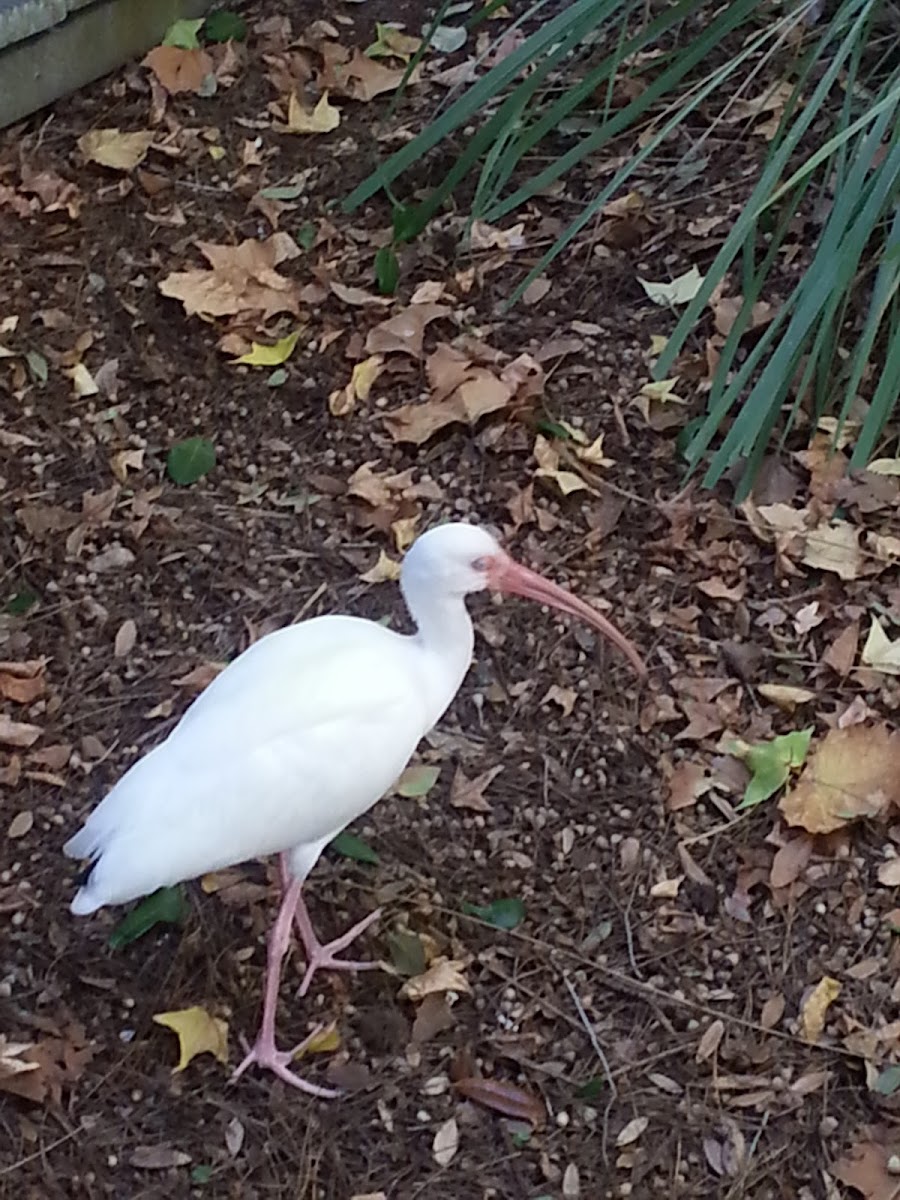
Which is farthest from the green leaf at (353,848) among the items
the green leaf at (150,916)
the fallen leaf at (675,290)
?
the fallen leaf at (675,290)

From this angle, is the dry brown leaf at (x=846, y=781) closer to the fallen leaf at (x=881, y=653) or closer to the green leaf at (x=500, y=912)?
the fallen leaf at (x=881, y=653)

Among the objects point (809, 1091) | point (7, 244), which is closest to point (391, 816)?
point (809, 1091)

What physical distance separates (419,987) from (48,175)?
1.84m

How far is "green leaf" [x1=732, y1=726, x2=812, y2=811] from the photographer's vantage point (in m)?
2.27

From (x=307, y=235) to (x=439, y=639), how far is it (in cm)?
132

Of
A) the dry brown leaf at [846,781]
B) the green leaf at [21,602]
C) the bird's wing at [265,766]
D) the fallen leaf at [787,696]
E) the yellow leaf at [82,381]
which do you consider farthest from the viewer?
the yellow leaf at [82,381]

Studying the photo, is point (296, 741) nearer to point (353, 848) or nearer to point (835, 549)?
point (353, 848)

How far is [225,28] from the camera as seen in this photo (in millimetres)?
3375

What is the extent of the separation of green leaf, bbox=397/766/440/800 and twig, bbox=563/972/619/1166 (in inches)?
13.6

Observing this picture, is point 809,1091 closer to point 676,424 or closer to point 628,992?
point 628,992

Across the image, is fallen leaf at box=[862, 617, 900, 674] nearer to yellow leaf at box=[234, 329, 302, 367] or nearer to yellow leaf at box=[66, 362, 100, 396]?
yellow leaf at box=[234, 329, 302, 367]

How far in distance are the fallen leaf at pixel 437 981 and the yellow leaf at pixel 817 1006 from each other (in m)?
0.45

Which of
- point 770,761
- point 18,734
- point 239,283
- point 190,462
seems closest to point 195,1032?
point 18,734

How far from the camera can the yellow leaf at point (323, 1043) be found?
208 cm
